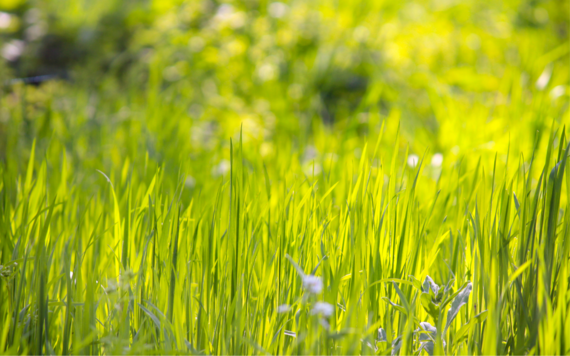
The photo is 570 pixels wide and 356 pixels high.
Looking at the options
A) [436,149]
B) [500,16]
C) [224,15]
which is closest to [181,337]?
[436,149]

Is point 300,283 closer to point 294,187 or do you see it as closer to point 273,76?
point 294,187

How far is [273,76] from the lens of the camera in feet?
10.0

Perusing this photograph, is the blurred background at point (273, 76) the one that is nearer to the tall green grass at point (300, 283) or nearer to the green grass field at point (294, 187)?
the green grass field at point (294, 187)

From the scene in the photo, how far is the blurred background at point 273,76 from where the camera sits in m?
2.38

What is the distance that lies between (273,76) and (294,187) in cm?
192

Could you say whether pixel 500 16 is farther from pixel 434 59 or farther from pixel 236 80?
pixel 236 80

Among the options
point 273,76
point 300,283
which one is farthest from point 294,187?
point 273,76

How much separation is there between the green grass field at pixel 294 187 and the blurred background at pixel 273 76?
2 centimetres

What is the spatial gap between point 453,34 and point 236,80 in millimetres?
1923

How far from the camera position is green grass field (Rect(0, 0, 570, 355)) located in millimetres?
971

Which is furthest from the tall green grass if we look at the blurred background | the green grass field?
the blurred background

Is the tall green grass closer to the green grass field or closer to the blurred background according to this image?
the green grass field

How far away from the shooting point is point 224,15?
331 cm

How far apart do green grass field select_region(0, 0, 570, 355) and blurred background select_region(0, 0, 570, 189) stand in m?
0.02
